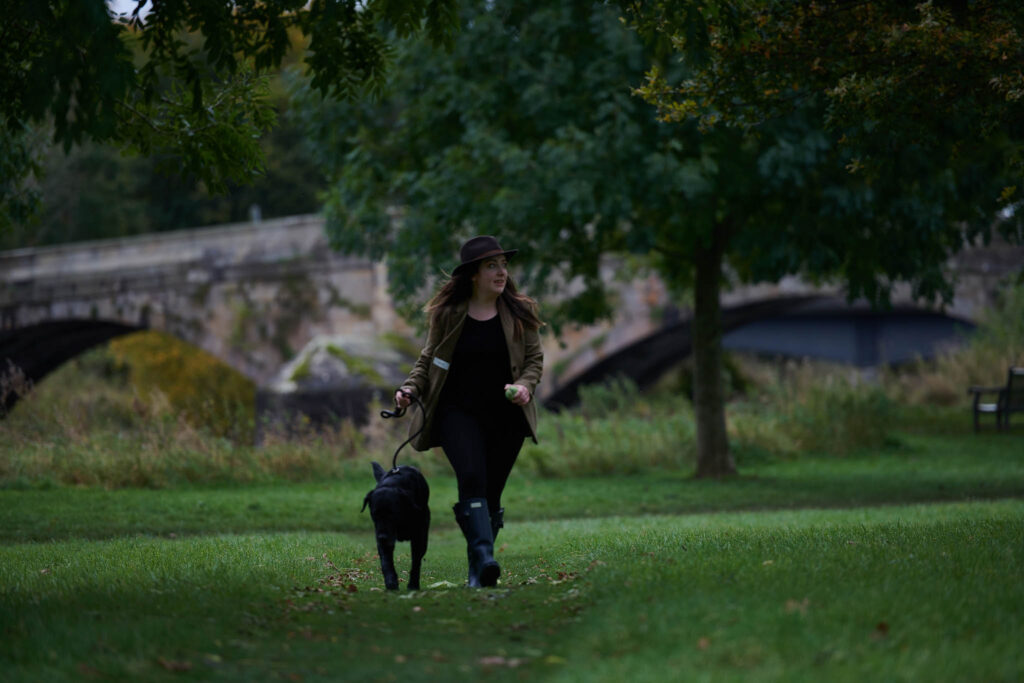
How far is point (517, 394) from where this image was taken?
6.29 m

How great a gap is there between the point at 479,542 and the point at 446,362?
0.93m

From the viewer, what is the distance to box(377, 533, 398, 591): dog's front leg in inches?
244

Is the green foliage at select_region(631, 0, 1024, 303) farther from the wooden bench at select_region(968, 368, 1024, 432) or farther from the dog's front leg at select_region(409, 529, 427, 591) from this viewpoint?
the wooden bench at select_region(968, 368, 1024, 432)

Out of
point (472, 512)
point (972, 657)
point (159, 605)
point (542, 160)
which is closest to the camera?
point (972, 657)

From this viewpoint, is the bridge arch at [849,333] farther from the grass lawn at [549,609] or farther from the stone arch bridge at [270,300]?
the grass lawn at [549,609]

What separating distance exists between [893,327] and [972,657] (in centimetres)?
3713

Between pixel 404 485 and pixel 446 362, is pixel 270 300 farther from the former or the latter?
pixel 404 485

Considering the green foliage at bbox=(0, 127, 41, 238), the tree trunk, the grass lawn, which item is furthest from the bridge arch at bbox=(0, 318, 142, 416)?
the grass lawn

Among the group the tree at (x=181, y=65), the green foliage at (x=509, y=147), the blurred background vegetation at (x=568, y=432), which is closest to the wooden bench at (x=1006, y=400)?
the blurred background vegetation at (x=568, y=432)

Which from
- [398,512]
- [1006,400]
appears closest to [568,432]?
[1006,400]

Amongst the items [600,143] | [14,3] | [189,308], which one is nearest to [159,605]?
[14,3]

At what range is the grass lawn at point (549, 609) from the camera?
423 centimetres

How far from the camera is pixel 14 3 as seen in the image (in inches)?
219

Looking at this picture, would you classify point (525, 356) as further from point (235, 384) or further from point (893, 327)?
point (893, 327)
